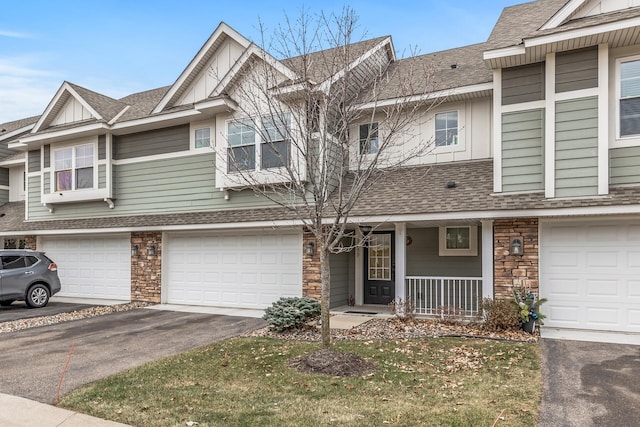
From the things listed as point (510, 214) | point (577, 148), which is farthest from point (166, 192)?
point (577, 148)

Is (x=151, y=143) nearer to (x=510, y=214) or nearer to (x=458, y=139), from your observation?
(x=458, y=139)

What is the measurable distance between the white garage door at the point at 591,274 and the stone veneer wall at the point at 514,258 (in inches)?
8.9

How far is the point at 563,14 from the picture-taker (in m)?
8.98

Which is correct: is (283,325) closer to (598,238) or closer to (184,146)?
(598,238)

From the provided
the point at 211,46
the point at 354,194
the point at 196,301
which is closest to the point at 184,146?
the point at 211,46

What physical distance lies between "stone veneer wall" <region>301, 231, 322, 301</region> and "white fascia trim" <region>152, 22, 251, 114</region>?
5689 millimetres

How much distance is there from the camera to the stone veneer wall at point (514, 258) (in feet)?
29.0

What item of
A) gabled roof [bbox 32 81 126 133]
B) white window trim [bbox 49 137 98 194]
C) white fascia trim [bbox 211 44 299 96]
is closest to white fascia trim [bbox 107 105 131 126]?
gabled roof [bbox 32 81 126 133]

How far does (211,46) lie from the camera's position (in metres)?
12.9

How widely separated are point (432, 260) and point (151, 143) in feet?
30.4

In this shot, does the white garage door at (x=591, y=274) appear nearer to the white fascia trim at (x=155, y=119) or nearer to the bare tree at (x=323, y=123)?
the bare tree at (x=323, y=123)

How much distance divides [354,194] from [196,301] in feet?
26.5

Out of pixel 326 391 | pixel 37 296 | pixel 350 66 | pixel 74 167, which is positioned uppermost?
pixel 350 66

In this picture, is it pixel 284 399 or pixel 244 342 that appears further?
pixel 244 342
